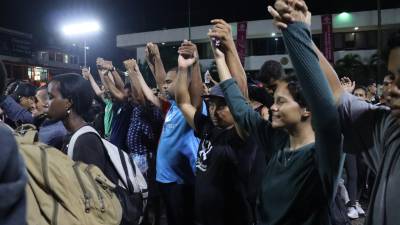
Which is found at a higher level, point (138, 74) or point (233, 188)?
point (138, 74)

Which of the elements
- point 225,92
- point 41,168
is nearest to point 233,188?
point 225,92

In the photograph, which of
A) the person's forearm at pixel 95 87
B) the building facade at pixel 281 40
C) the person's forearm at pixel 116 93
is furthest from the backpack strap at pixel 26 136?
the building facade at pixel 281 40

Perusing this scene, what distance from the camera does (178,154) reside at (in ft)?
15.1

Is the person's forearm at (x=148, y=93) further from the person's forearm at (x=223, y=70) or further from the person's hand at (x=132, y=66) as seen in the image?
the person's forearm at (x=223, y=70)

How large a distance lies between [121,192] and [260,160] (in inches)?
49.2

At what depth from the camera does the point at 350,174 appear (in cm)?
692

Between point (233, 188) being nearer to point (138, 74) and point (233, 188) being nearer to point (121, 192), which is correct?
point (121, 192)

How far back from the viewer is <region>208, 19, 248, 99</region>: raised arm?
9.93 ft

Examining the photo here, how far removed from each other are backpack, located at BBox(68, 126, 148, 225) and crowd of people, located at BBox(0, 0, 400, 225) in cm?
5

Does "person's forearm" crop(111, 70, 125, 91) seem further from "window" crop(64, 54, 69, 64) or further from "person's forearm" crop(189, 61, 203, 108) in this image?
"window" crop(64, 54, 69, 64)

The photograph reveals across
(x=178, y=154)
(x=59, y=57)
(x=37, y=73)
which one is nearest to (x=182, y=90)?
(x=178, y=154)

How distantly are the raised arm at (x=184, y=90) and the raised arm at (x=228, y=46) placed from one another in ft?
2.73

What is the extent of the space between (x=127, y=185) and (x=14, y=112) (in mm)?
3174

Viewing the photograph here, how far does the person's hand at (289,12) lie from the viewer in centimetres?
190
